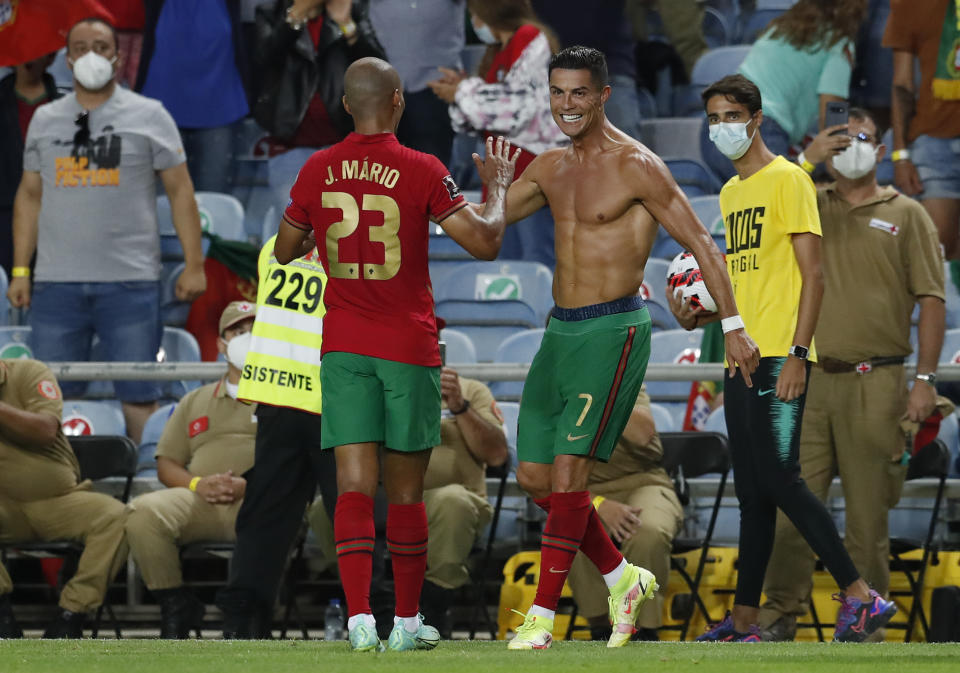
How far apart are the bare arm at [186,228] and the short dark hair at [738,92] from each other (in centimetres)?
340

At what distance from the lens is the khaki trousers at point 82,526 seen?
7.38 m

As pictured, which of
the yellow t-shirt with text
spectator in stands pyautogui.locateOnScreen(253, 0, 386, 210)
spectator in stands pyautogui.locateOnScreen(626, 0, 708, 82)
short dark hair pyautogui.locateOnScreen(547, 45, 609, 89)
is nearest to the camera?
short dark hair pyautogui.locateOnScreen(547, 45, 609, 89)

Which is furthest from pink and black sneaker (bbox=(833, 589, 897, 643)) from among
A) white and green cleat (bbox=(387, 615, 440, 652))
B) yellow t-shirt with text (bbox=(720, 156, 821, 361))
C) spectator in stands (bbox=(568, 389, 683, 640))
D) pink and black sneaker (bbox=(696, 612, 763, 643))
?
white and green cleat (bbox=(387, 615, 440, 652))

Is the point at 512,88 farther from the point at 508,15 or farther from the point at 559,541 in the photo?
the point at 559,541

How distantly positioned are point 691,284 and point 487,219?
1529 millimetres

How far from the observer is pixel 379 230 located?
17.5 ft

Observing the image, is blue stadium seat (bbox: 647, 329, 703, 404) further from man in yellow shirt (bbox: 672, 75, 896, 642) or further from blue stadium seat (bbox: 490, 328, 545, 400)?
man in yellow shirt (bbox: 672, 75, 896, 642)

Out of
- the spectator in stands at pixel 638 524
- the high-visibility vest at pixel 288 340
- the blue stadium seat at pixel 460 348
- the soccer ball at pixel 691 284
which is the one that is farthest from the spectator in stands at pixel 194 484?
the soccer ball at pixel 691 284

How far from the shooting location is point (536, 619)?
18.0 feet

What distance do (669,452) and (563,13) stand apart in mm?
3725

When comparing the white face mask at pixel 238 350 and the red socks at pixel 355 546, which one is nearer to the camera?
the red socks at pixel 355 546

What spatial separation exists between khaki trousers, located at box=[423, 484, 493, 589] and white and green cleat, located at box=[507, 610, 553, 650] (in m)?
1.65

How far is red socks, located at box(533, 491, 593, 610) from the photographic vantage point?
5.52 meters

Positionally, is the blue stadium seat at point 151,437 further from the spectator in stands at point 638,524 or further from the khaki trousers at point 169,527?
the spectator in stands at point 638,524
